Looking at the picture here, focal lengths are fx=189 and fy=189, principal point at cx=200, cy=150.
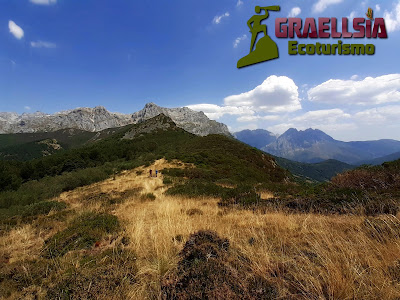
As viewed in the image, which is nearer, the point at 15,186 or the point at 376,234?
the point at 376,234

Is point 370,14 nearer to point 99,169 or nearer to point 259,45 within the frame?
point 259,45

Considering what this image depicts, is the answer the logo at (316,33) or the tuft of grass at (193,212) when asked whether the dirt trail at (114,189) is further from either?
the logo at (316,33)

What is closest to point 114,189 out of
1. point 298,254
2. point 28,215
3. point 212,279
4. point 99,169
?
point 28,215

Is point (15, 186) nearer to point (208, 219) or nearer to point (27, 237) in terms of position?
point (27, 237)

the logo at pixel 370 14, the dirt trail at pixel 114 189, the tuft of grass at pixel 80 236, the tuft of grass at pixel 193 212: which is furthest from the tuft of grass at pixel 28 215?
the logo at pixel 370 14

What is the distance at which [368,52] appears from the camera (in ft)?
38.3

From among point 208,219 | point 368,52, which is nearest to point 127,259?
point 208,219

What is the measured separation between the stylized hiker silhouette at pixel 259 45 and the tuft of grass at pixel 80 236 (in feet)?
43.0

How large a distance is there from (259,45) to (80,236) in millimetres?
15259

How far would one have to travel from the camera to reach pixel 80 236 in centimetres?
525

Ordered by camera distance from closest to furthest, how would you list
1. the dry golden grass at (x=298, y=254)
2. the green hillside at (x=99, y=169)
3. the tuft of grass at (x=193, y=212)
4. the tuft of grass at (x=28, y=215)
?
the dry golden grass at (x=298, y=254), the tuft of grass at (x=193, y=212), the tuft of grass at (x=28, y=215), the green hillside at (x=99, y=169)

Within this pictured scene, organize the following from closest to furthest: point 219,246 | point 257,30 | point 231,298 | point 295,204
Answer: point 231,298
point 219,246
point 295,204
point 257,30

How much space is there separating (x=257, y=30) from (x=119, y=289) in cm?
1567

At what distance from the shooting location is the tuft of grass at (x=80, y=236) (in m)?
4.74
